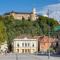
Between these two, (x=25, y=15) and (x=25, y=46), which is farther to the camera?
(x=25, y=15)

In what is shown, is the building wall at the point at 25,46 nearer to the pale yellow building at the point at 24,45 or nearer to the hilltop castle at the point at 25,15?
the pale yellow building at the point at 24,45

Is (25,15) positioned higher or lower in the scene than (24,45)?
higher

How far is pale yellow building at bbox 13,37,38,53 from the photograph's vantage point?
102m

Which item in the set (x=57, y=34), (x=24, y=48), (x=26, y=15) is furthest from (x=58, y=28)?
(x=26, y=15)

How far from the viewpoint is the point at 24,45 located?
10225 cm

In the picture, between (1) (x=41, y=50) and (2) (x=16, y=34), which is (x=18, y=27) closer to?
(2) (x=16, y=34)

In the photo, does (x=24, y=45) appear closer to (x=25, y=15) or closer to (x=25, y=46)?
(x=25, y=46)

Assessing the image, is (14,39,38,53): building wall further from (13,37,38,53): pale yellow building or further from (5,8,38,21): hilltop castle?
(5,8,38,21): hilltop castle

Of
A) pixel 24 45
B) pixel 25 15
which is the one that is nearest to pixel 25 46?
pixel 24 45

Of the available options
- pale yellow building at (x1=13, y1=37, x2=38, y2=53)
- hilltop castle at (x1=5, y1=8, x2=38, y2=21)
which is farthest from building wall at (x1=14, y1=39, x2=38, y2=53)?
hilltop castle at (x1=5, y1=8, x2=38, y2=21)

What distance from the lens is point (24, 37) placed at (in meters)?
104

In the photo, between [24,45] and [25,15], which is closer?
[24,45]

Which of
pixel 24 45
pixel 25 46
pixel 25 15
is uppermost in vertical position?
pixel 25 15

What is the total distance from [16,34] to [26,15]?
76.0 meters
